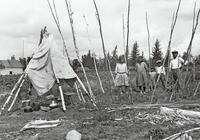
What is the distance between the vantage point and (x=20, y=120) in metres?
6.70

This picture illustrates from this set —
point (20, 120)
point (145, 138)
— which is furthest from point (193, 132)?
point (20, 120)

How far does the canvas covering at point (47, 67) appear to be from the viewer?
830 centimetres

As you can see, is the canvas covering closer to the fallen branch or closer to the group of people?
the group of people

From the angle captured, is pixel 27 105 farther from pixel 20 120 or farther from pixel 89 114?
pixel 89 114

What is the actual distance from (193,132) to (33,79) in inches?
194

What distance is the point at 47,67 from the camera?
846 cm

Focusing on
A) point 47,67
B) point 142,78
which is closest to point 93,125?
point 47,67

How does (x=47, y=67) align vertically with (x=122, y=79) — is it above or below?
above

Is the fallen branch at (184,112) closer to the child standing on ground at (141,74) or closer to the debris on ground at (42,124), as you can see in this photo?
the debris on ground at (42,124)

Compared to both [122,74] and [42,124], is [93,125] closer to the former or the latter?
[42,124]

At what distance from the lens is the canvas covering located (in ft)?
27.2

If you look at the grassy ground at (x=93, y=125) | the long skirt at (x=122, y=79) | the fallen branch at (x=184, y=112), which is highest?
the long skirt at (x=122, y=79)

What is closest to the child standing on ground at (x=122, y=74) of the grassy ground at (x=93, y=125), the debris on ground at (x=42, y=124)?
the grassy ground at (x=93, y=125)

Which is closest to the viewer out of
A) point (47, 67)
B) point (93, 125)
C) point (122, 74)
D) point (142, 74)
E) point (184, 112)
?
point (93, 125)
